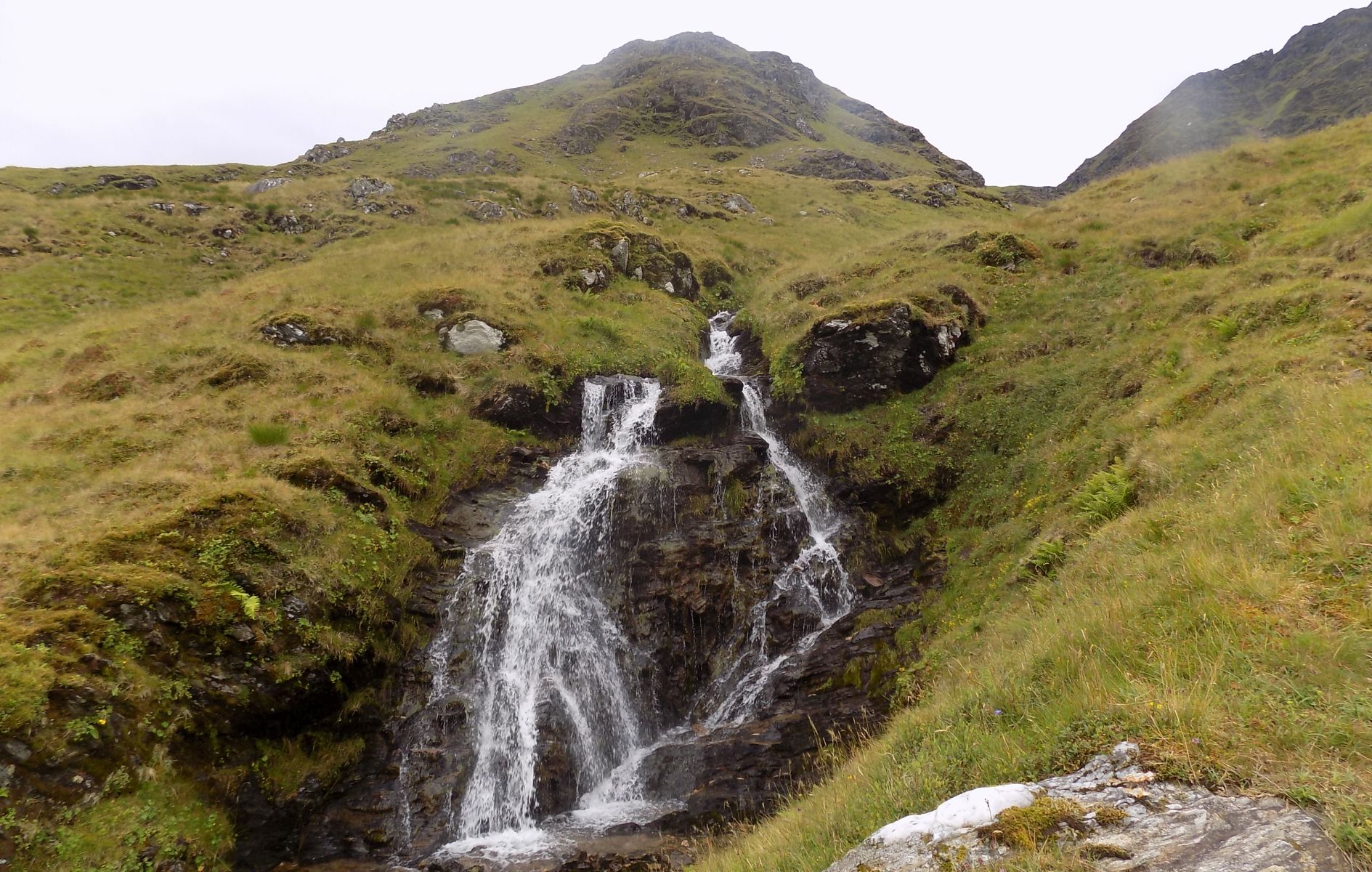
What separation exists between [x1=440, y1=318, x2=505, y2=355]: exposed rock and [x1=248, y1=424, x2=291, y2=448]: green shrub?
273 inches

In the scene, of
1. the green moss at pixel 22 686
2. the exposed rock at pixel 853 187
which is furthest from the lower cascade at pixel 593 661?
the exposed rock at pixel 853 187

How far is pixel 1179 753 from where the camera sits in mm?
3236

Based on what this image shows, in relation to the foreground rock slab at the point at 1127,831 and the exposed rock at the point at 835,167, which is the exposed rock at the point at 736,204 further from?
the foreground rock slab at the point at 1127,831

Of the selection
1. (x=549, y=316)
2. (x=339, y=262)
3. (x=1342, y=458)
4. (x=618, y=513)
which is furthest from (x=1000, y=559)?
(x=339, y=262)

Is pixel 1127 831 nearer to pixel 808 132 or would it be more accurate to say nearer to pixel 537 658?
pixel 537 658

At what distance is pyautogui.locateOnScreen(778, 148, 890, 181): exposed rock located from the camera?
65.1 meters

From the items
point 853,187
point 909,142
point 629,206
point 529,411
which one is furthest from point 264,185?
point 909,142

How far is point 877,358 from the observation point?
19.6 m

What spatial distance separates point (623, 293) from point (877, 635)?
63.8ft

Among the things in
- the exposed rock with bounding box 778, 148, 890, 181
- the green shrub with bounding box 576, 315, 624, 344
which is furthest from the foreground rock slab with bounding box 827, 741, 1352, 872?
the exposed rock with bounding box 778, 148, 890, 181

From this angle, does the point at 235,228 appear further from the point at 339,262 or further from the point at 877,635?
the point at 877,635

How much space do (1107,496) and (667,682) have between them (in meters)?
9.72

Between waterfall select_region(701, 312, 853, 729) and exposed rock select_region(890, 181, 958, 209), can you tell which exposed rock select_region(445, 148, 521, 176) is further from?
waterfall select_region(701, 312, 853, 729)

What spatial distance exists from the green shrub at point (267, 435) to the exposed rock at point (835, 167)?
6190cm
